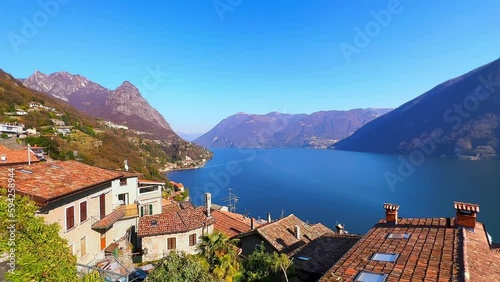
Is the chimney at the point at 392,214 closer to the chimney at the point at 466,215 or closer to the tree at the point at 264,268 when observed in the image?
the chimney at the point at 466,215

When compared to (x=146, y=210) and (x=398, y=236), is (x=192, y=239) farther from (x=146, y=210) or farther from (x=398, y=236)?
(x=398, y=236)

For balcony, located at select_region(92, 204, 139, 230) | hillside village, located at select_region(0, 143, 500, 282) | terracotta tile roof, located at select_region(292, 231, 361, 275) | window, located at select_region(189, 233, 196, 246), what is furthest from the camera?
window, located at select_region(189, 233, 196, 246)

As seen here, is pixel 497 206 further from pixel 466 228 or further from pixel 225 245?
pixel 225 245

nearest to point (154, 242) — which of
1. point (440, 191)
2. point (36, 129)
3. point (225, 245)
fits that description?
point (225, 245)

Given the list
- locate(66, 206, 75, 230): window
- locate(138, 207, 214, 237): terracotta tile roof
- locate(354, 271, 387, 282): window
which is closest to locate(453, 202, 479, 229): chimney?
locate(354, 271, 387, 282): window

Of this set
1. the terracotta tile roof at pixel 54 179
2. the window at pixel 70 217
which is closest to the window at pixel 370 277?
the terracotta tile roof at pixel 54 179

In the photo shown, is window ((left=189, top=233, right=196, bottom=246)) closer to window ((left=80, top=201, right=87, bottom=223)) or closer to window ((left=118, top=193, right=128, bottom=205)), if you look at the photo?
window ((left=118, top=193, right=128, bottom=205))

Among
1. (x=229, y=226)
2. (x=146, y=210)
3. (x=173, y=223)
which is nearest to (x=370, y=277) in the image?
(x=173, y=223)
